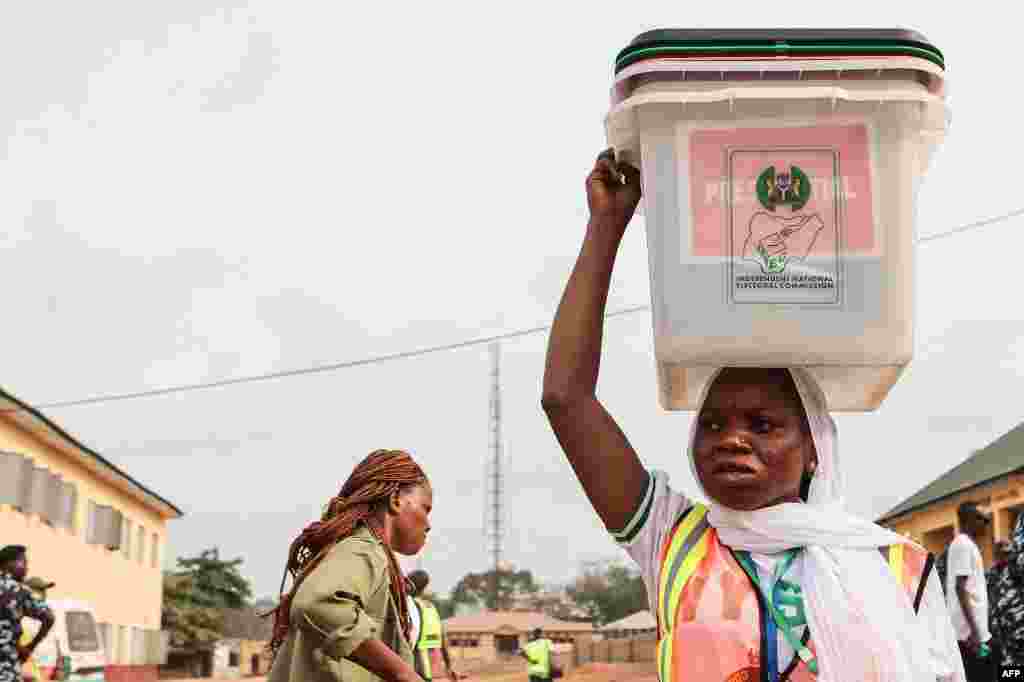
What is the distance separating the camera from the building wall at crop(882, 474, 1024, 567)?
2912cm

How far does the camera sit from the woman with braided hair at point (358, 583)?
4250 mm

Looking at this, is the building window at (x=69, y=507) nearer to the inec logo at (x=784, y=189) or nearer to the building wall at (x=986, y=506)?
the building wall at (x=986, y=506)

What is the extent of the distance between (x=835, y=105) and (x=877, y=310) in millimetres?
373

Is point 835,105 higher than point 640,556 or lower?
higher

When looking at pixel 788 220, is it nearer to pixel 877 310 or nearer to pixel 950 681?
pixel 877 310

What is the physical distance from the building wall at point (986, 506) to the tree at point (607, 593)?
65854mm

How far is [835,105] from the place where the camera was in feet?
8.24

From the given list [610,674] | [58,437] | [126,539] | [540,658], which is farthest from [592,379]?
[126,539]

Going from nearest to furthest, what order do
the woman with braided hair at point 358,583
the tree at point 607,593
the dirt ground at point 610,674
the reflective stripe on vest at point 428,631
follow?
the woman with braided hair at point 358,583 → the reflective stripe on vest at point 428,631 → the dirt ground at point 610,674 → the tree at point 607,593

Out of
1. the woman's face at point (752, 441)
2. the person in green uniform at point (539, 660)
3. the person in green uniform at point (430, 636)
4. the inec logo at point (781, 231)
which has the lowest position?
the person in green uniform at point (539, 660)

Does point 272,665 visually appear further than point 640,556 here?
Yes

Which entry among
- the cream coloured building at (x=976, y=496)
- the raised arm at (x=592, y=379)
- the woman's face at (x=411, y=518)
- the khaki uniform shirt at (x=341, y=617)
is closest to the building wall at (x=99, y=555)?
the cream coloured building at (x=976, y=496)

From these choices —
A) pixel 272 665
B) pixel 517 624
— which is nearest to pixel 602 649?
pixel 517 624

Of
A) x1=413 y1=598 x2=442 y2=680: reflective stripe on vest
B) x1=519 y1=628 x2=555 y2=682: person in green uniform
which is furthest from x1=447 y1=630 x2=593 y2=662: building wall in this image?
x1=413 y1=598 x2=442 y2=680: reflective stripe on vest
